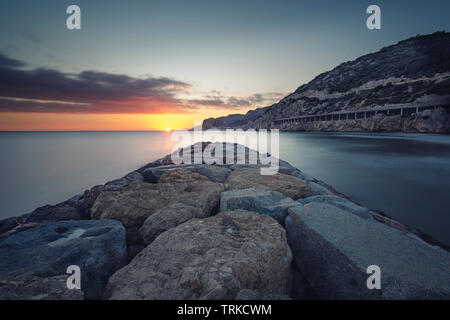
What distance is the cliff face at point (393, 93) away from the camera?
105 feet

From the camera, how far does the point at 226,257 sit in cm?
179

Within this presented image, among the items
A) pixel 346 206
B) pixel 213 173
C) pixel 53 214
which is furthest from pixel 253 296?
pixel 213 173

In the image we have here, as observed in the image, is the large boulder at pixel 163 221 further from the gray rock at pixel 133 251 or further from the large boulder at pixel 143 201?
the large boulder at pixel 143 201

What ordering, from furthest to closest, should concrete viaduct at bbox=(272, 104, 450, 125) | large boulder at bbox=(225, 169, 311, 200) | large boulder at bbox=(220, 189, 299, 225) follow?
concrete viaduct at bbox=(272, 104, 450, 125), large boulder at bbox=(225, 169, 311, 200), large boulder at bbox=(220, 189, 299, 225)

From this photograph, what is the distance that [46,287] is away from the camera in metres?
1.52

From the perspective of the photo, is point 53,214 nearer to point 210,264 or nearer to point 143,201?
point 143,201

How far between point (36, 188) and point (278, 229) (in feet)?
39.2

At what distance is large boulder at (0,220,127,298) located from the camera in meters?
1.80

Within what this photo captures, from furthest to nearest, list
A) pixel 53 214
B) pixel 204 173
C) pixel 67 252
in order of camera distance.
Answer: pixel 204 173, pixel 53 214, pixel 67 252

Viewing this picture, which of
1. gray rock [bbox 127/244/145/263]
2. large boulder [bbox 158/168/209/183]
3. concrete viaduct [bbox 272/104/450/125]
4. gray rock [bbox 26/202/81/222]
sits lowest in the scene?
gray rock [bbox 127/244/145/263]

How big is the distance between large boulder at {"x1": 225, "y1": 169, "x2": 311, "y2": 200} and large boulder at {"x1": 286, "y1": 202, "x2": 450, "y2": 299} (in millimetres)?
1353

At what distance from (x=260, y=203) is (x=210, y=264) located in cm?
141

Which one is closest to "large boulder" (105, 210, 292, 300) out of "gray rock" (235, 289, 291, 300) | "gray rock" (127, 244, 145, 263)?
"gray rock" (235, 289, 291, 300)

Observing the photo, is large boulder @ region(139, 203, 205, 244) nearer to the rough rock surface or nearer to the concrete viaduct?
the rough rock surface
